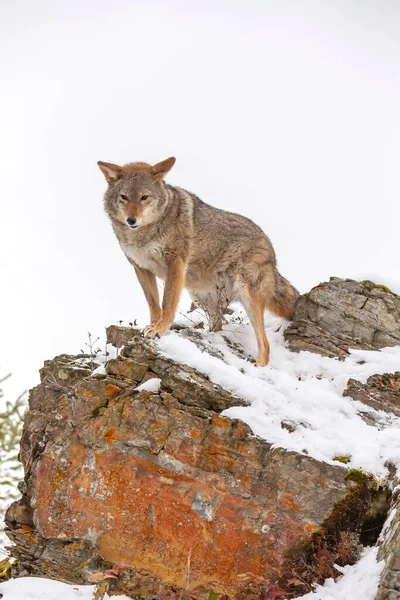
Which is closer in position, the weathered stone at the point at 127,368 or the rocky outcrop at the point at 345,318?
the weathered stone at the point at 127,368


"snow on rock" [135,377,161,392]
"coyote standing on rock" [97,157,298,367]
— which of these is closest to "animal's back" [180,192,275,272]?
"coyote standing on rock" [97,157,298,367]

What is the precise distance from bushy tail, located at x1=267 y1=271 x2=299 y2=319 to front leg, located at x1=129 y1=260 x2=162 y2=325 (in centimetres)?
209

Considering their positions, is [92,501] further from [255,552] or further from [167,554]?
[255,552]

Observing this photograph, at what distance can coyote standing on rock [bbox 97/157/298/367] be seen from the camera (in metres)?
9.62

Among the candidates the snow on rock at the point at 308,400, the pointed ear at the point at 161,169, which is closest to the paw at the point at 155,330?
the snow on rock at the point at 308,400

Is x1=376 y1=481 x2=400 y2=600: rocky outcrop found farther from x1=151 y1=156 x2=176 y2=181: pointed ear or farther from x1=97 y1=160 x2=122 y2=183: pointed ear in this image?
x1=97 y1=160 x2=122 y2=183: pointed ear

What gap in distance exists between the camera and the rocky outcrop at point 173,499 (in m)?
6.15

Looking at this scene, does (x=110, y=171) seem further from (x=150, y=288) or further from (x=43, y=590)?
(x=43, y=590)

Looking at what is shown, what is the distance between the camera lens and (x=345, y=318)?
33.9ft

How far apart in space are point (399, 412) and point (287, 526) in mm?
2763

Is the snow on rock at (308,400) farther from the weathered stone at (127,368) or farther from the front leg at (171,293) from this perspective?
the front leg at (171,293)

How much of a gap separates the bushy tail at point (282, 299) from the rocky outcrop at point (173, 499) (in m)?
3.72

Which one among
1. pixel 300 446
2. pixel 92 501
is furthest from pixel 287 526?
pixel 92 501

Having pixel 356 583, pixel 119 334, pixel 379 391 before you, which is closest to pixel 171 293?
pixel 119 334
